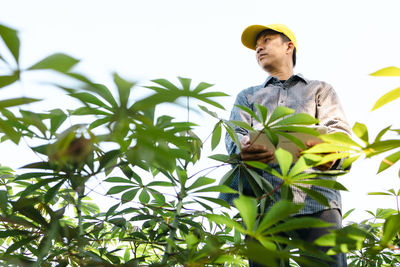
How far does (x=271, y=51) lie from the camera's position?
2176mm

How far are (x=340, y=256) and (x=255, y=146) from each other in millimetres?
573

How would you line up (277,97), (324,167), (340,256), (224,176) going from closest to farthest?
(224,176)
(324,167)
(340,256)
(277,97)

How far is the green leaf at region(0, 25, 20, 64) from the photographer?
1.75 ft

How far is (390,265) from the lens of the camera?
1.70m

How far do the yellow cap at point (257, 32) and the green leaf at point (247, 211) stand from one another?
1.71 metres

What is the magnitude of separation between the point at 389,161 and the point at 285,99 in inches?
43.9

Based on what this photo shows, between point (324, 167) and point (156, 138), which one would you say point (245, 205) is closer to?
point (156, 138)

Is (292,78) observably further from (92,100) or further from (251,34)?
(92,100)

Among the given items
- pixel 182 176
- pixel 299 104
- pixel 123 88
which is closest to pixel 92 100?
pixel 182 176

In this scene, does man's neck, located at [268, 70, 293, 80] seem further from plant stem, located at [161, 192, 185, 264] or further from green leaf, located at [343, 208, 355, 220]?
plant stem, located at [161, 192, 185, 264]

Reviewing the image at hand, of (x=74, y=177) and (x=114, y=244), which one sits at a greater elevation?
(x=74, y=177)

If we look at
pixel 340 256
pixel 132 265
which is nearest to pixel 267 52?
pixel 340 256

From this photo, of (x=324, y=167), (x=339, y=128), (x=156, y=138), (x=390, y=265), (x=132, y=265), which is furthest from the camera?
(x=390, y=265)

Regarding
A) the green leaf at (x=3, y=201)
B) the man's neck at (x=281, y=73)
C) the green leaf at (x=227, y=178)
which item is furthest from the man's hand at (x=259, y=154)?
the man's neck at (x=281, y=73)
